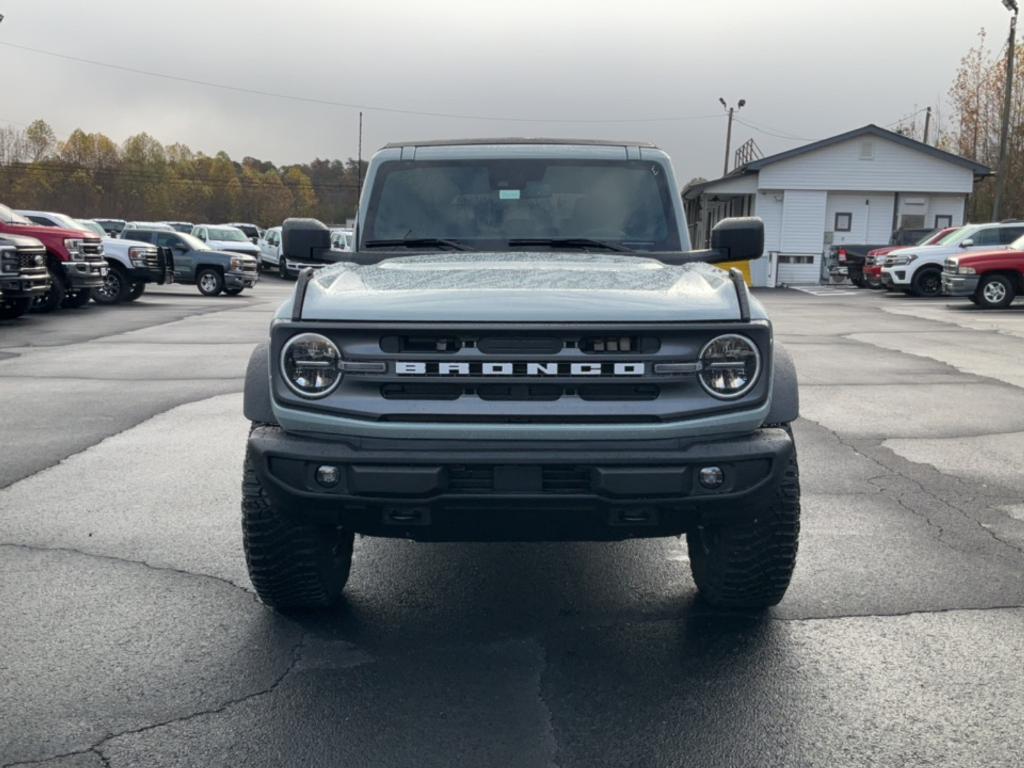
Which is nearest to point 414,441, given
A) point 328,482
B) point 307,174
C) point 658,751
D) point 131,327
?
point 328,482

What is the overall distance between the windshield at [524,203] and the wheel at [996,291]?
19.4 meters

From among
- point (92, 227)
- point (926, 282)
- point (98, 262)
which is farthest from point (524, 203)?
point (92, 227)

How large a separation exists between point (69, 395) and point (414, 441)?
26.0 feet

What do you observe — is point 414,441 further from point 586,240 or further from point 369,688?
point 586,240

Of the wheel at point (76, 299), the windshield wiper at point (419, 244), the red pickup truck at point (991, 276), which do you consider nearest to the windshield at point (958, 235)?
the red pickup truck at point (991, 276)

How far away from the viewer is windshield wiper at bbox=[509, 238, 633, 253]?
Result: 4852 mm

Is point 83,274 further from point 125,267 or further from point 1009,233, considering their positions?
point 1009,233

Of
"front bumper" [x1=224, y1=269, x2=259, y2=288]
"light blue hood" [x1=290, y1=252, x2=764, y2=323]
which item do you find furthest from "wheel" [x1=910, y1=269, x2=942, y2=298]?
"light blue hood" [x1=290, y1=252, x2=764, y2=323]

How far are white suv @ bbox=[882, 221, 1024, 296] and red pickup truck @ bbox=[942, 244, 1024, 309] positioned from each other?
326 centimetres

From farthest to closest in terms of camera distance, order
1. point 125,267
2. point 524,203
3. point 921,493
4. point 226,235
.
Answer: point 226,235, point 125,267, point 921,493, point 524,203

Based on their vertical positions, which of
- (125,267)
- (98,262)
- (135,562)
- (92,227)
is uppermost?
(92,227)

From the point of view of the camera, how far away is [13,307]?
728 inches

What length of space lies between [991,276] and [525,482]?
21.5 metres

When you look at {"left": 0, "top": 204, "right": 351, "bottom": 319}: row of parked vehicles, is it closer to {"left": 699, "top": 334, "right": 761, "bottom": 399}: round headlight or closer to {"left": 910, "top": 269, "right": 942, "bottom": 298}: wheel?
{"left": 699, "top": 334, "right": 761, "bottom": 399}: round headlight
